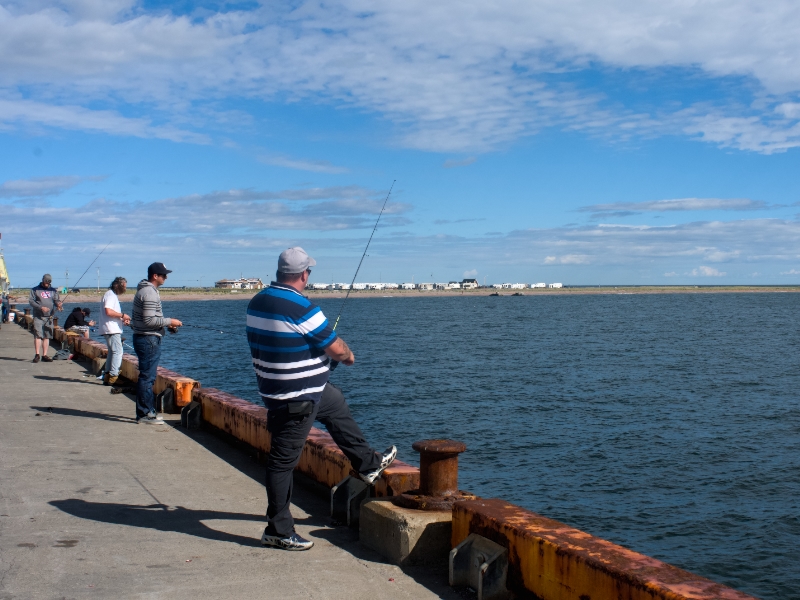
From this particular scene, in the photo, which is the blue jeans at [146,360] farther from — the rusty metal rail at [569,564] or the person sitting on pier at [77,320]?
the person sitting on pier at [77,320]

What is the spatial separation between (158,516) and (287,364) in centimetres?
174

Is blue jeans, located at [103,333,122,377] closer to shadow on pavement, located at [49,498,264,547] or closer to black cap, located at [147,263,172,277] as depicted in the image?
black cap, located at [147,263,172,277]

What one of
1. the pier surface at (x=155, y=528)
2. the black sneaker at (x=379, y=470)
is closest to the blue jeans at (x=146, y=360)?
the pier surface at (x=155, y=528)

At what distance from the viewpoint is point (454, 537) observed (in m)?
4.41

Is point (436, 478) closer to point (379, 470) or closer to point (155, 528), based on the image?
point (379, 470)

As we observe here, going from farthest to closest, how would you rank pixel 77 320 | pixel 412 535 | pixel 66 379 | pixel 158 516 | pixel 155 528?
pixel 77 320 < pixel 66 379 < pixel 158 516 < pixel 155 528 < pixel 412 535

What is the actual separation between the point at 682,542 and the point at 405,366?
922 inches

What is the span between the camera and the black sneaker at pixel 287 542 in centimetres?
458

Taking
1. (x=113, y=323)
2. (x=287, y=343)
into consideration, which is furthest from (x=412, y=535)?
(x=113, y=323)

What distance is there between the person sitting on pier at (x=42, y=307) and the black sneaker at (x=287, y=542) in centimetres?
1274

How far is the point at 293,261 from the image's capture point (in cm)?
466

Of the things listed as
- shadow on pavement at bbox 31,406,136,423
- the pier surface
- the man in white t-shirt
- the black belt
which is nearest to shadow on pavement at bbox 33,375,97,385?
the man in white t-shirt

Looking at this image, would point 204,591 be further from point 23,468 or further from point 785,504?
point 785,504

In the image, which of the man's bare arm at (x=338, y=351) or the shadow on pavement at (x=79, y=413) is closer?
the man's bare arm at (x=338, y=351)
